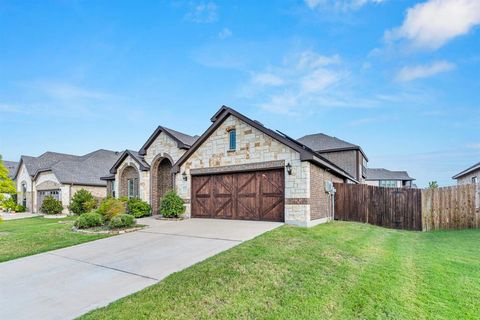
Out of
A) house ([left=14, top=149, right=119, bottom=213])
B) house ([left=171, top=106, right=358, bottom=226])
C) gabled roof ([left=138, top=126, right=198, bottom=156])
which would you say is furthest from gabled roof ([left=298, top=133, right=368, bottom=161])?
house ([left=14, top=149, right=119, bottom=213])

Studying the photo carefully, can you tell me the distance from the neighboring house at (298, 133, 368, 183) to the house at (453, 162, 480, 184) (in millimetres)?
Answer: 7909

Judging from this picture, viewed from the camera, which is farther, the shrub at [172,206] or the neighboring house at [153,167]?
the neighboring house at [153,167]

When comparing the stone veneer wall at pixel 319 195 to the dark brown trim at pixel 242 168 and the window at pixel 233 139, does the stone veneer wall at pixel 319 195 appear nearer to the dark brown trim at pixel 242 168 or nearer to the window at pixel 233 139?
the dark brown trim at pixel 242 168

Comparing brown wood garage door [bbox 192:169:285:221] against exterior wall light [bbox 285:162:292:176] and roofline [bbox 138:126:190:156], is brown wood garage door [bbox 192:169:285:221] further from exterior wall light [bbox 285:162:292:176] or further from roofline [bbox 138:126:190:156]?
roofline [bbox 138:126:190:156]

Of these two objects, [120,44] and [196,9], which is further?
[120,44]

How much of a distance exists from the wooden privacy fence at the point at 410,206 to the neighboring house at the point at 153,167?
10.1 meters

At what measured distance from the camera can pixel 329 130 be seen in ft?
91.5

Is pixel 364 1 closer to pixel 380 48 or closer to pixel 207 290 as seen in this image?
pixel 380 48

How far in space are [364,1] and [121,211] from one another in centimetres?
1400

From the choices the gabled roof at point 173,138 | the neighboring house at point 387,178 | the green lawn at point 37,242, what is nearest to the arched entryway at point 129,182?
the gabled roof at point 173,138

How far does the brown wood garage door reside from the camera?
11828 mm

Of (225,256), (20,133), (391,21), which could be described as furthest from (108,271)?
(20,133)

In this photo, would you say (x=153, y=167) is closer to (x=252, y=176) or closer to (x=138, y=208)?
(x=138, y=208)

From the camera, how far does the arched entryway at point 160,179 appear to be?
58.5 ft
